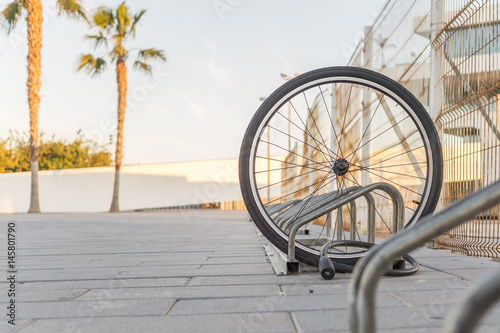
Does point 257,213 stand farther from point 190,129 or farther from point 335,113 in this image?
point 190,129

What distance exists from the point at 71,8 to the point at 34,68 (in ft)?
9.85

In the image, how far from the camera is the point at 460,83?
12.2 ft

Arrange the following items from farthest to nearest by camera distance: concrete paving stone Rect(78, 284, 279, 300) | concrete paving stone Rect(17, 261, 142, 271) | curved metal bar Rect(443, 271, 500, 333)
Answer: concrete paving stone Rect(17, 261, 142, 271) < concrete paving stone Rect(78, 284, 279, 300) < curved metal bar Rect(443, 271, 500, 333)

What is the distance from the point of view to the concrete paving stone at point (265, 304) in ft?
6.31

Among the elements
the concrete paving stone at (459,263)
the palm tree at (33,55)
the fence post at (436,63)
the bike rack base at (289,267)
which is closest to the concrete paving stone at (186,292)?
the bike rack base at (289,267)

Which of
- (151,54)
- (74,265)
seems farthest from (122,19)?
(74,265)

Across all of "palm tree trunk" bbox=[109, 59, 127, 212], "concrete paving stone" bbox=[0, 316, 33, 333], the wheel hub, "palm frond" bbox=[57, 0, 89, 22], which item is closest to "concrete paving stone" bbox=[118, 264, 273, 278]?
the wheel hub

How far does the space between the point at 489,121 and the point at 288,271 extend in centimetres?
174

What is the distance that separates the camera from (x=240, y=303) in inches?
81.0

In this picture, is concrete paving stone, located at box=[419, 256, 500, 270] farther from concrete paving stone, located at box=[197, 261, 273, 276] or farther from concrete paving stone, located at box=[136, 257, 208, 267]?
concrete paving stone, located at box=[136, 257, 208, 267]

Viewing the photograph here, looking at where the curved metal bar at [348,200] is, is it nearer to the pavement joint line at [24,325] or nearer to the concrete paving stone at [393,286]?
the concrete paving stone at [393,286]

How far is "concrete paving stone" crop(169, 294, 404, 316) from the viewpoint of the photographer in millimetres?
1924

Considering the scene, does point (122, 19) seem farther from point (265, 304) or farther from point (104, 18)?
point (265, 304)

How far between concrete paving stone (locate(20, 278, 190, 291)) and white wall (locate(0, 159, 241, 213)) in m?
27.5
